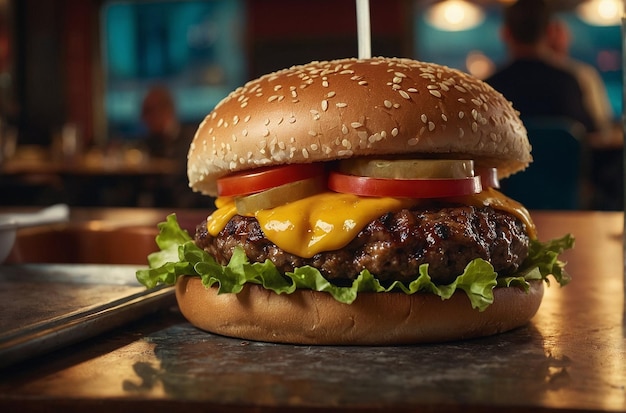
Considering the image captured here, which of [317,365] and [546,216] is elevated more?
[317,365]

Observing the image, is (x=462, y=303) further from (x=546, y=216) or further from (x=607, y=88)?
(x=607, y=88)

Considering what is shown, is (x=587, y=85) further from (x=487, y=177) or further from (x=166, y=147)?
(x=166, y=147)

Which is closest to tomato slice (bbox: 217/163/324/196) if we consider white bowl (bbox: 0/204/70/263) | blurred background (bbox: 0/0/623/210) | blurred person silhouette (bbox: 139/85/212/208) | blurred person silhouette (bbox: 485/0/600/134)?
white bowl (bbox: 0/204/70/263)

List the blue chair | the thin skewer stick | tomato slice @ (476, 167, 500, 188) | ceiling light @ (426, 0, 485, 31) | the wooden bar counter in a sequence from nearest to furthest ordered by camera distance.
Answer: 1. the wooden bar counter
2. tomato slice @ (476, 167, 500, 188)
3. the thin skewer stick
4. the blue chair
5. ceiling light @ (426, 0, 485, 31)

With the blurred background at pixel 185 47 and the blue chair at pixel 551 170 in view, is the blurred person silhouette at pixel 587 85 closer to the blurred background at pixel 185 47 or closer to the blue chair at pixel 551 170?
the blue chair at pixel 551 170

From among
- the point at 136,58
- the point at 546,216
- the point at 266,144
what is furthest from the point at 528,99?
the point at 136,58

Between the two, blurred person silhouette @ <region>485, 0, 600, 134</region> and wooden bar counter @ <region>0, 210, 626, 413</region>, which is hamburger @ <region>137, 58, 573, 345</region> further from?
blurred person silhouette @ <region>485, 0, 600, 134</region>
